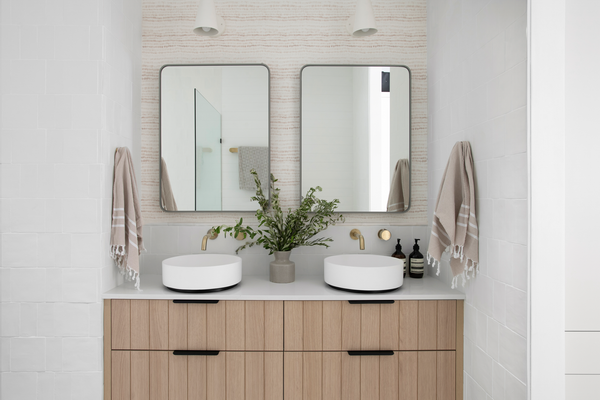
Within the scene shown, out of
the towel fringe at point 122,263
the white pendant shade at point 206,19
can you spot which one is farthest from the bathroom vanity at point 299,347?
the white pendant shade at point 206,19

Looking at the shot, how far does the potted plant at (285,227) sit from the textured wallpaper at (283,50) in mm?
118

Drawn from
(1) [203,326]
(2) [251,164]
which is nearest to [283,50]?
(2) [251,164]

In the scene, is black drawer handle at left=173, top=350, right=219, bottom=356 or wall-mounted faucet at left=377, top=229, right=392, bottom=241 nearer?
black drawer handle at left=173, top=350, right=219, bottom=356

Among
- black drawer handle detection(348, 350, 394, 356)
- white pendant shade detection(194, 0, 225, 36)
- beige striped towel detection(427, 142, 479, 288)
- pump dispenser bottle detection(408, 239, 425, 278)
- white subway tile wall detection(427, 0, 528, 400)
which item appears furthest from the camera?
pump dispenser bottle detection(408, 239, 425, 278)

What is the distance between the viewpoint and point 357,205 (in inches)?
74.5

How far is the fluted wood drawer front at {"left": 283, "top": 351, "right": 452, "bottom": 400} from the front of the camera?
1.48 meters

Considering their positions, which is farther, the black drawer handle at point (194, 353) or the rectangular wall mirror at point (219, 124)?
Answer: the rectangular wall mirror at point (219, 124)

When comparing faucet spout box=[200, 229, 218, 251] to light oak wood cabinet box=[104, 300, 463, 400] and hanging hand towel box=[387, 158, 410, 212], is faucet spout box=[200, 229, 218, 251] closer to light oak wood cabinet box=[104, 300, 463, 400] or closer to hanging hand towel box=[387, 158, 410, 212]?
light oak wood cabinet box=[104, 300, 463, 400]

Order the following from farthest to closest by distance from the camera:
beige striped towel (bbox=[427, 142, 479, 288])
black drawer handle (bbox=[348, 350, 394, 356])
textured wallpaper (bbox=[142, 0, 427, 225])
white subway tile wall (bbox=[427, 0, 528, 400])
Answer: textured wallpaper (bbox=[142, 0, 427, 225]), black drawer handle (bbox=[348, 350, 394, 356]), beige striped towel (bbox=[427, 142, 479, 288]), white subway tile wall (bbox=[427, 0, 528, 400])

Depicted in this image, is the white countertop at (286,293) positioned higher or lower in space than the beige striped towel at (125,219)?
lower

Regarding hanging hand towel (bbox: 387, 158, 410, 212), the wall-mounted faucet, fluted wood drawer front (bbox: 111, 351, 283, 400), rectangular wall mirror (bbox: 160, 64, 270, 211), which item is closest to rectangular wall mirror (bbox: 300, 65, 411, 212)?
hanging hand towel (bbox: 387, 158, 410, 212)

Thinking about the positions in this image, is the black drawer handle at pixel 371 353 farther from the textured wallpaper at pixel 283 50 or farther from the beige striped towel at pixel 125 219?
the beige striped towel at pixel 125 219

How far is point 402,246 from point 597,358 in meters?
1.00

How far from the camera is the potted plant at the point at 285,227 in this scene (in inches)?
67.2
